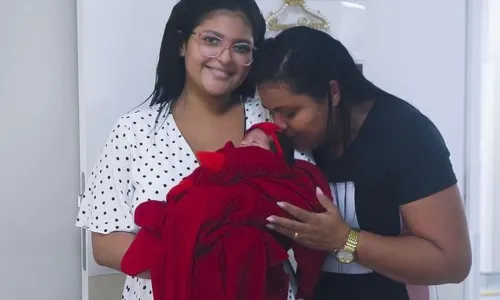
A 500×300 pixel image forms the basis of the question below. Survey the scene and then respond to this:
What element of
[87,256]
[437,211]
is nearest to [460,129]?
[437,211]

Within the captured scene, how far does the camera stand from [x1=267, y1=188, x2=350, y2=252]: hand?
1.08 m

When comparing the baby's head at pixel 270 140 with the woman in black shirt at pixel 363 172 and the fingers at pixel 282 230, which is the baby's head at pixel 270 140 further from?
the fingers at pixel 282 230

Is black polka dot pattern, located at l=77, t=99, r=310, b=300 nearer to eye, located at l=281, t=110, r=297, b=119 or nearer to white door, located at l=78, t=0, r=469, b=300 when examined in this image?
eye, located at l=281, t=110, r=297, b=119

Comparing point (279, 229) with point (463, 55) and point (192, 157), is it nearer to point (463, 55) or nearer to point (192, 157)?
point (192, 157)

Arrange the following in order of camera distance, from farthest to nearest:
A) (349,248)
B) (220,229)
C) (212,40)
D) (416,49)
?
1. (416,49)
2. (212,40)
3. (349,248)
4. (220,229)

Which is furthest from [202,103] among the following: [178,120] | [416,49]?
[416,49]

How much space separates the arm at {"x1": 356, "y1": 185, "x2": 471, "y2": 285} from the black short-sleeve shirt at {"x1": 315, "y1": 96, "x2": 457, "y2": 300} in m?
0.03

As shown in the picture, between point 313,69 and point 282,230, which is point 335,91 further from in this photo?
point 282,230

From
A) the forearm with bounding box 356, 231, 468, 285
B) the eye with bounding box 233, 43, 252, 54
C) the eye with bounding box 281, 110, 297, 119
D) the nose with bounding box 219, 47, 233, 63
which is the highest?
the eye with bounding box 233, 43, 252, 54

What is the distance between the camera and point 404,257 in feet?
3.81

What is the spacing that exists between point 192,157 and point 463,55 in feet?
3.95

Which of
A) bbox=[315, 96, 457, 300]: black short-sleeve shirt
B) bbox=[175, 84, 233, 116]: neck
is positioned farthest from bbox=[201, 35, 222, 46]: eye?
bbox=[315, 96, 457, 300]: black short-sleeve shirt

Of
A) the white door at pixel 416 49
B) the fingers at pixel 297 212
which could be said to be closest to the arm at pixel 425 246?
the fingers at pixel 297 212

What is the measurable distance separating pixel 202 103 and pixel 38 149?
0.63m
